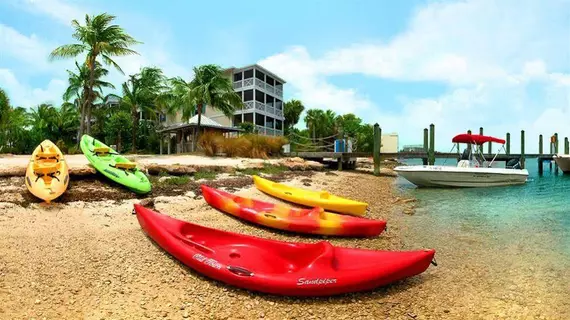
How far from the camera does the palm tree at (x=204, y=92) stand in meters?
24.5

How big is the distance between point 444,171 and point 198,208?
1222 centimetres

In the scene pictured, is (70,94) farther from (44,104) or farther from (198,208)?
(198,208)

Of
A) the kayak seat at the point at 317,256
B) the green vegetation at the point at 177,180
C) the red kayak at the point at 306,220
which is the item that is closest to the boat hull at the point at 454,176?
the green vegetation at the point at 177,180

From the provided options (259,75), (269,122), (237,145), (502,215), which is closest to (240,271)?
(502,215)

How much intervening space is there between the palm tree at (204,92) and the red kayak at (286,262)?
19.8 meters

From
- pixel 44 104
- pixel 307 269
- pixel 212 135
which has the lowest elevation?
pixel 307 269

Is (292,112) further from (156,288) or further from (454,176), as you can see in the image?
(156,288)

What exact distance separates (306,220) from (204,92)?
19.0 meters

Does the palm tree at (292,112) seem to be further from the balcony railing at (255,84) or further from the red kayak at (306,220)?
the red kayak at (306,220)

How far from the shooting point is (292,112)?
44688 millimetres

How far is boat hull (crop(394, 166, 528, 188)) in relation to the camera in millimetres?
16719

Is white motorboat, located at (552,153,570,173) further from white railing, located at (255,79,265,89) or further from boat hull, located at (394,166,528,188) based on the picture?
white railing, located at (255,79,265,89)

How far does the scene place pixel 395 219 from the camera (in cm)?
923

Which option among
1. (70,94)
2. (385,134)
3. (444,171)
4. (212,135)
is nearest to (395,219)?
(444,171)
